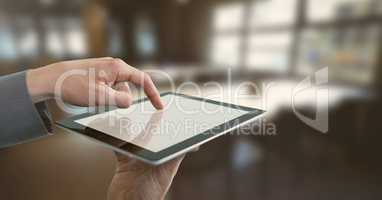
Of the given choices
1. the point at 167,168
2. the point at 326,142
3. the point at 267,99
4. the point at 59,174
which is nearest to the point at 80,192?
the point at 59,174

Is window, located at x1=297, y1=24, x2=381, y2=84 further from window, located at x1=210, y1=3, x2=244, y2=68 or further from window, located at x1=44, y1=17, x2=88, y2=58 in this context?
window, located at x1=44, y1=17, x2=88, y2=58

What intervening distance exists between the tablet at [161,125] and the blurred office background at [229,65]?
0.13 metres

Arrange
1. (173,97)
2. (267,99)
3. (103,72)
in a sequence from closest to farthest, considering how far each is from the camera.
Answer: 1. (103,72)
2. (173,97)
3. (267,99)

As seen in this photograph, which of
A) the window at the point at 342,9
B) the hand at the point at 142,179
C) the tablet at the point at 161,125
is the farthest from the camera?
the window at the point at 342,9

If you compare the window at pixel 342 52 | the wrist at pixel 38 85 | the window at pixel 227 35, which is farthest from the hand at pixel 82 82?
the window at pixel 342 52

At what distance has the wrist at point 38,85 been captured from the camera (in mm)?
390

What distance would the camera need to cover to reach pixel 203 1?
1.98 feet

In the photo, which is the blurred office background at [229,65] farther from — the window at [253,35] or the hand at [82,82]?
the hand at [82,82]

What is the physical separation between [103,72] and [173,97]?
0.62ft

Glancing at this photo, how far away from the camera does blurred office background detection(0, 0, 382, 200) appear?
572mm

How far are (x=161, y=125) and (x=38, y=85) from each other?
17 cm


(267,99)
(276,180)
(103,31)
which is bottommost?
(276,180)

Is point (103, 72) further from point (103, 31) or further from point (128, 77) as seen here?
point (103, 31)

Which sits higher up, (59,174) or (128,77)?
(128,77)
